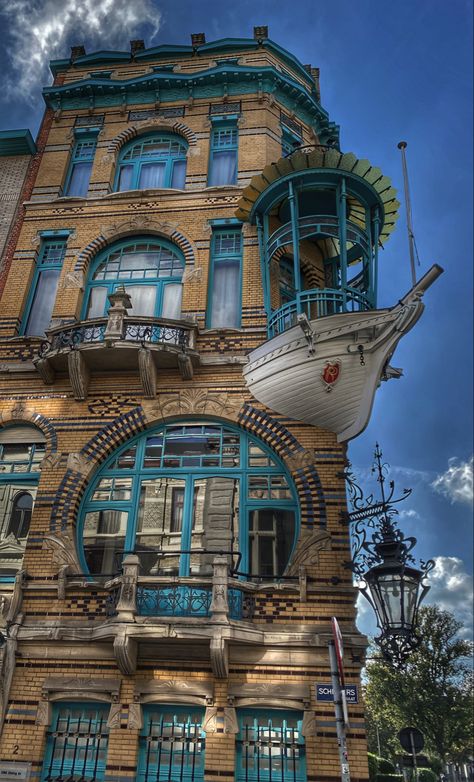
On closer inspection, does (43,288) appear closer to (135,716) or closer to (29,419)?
(29,419)

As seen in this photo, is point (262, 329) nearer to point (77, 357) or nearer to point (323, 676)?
point (77, 357)

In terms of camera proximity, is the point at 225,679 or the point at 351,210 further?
the point at 351,210

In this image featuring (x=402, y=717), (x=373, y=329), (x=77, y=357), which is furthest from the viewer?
(x=402, y=717)

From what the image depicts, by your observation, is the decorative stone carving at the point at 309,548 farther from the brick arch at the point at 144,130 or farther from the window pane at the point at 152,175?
the brick arch at the point at 144,130

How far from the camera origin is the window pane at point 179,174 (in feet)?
55.5

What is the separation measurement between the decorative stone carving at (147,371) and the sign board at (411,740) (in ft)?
26.0

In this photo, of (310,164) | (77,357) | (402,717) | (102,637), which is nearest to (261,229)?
(310,164)

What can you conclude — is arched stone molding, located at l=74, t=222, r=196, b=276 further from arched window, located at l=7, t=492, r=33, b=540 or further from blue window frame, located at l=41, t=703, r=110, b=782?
blue window frame, located at l=41, t=703, r=110, b=782

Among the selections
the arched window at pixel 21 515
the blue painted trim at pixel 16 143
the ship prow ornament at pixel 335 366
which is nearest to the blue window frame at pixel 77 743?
the arched window at pixel 21 515

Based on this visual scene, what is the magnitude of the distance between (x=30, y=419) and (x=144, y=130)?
10043 mm

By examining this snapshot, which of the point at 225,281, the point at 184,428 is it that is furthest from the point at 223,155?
the point at 184,428

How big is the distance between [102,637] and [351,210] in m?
11.2

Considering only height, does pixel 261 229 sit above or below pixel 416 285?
above

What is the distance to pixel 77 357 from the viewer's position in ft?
41.7
